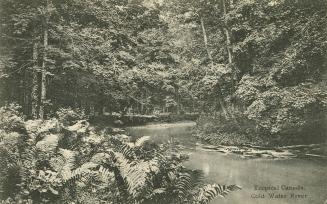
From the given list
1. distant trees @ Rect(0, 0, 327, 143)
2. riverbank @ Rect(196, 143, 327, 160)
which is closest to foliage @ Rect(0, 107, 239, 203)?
distant trees @ Rect(0, 0, 327, 143)

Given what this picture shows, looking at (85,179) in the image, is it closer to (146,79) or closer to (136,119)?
(146,79)

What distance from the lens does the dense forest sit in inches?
234

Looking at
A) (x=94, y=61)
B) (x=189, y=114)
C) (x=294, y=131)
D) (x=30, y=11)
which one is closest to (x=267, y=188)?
(x=294, y=131)

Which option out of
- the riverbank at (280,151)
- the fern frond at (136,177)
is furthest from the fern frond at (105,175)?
the riverbank at (280,151)

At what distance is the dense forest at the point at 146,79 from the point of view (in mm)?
5941

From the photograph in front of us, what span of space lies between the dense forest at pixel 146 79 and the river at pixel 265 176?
1458 millimetres

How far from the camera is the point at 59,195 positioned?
548 cm

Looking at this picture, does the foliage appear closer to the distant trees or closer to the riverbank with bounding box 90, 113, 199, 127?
the distant trees

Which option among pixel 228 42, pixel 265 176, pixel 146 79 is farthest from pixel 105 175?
pixel 228 42

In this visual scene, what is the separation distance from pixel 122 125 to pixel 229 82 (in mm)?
4498

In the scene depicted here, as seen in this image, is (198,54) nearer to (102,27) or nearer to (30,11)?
(102,27)

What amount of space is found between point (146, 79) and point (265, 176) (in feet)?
15.7

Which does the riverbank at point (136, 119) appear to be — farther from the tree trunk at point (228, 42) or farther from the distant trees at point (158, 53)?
the tree trunk at point (228, 42)

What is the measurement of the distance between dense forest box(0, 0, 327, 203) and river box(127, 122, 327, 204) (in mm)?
1458
